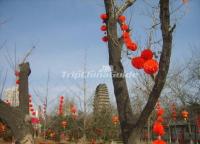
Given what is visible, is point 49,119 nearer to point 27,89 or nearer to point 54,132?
point 54,132

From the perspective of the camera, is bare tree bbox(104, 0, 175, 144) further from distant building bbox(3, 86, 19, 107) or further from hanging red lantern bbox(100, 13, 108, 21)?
distant building bbox(3, 86, 19, 107)

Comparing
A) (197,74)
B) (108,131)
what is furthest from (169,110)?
(108,131)

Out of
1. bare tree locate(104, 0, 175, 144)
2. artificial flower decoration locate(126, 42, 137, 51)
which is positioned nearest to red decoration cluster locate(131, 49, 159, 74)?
bare tree locate(104, 0, 175, 144)

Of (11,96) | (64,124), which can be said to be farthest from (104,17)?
(64,124)

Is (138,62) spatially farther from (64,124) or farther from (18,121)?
(64,124)

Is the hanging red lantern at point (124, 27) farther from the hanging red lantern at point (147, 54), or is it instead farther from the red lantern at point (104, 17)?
the hanging red lantern at point (147, 54)

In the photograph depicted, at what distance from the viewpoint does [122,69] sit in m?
4.13

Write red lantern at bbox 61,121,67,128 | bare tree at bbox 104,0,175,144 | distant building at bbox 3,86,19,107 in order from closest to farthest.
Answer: bare tree at bbox 104,0,175,144 < distant building at bbox 3,86,19,107 < red lantern at bbox 61,121,67,128

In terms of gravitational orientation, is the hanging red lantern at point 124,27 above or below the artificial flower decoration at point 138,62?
above

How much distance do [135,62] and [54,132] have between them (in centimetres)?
1892

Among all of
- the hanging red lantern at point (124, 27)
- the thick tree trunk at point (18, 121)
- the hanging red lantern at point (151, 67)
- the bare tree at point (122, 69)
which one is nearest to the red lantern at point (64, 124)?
the thick tree trunk at point (18, 121)

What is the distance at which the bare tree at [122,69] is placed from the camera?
10.4 ft

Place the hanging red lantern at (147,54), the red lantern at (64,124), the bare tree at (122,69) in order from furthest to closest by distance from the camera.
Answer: the red lantern at (64,124)
the hanging red lantern at (147,54)
the bare tree at (122,69)

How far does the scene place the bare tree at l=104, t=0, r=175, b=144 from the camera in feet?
10.4
